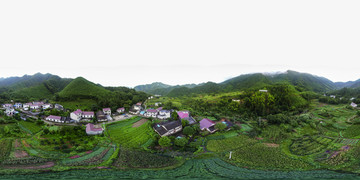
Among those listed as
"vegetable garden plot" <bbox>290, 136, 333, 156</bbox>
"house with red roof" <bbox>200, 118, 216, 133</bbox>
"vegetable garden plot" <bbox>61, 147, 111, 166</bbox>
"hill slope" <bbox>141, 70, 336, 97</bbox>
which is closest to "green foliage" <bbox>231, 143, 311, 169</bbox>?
"vegetable garden plot" <bbox>290, 136, 333, 156</bbox>

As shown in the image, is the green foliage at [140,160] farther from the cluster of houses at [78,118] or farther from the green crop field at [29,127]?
the green crop field at [29,127]

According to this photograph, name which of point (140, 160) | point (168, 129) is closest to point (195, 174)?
point (140, 160)

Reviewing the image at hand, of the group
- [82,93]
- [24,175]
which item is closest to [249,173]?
[24,175]

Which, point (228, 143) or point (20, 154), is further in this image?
point (228, 143)

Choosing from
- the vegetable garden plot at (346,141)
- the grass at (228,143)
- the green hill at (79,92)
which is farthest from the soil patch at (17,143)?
the vegetable garden plot at (346,141)

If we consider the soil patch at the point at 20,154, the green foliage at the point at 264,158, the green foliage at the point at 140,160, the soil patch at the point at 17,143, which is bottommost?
the green foliage at the point at 140,160

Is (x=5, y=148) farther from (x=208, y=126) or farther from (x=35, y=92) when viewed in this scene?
(x=35, y=92)

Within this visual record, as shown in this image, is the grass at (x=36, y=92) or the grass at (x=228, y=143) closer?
the grass at (x=228, y=143)

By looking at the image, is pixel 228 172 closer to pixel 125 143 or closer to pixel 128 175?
pixel 128 175
